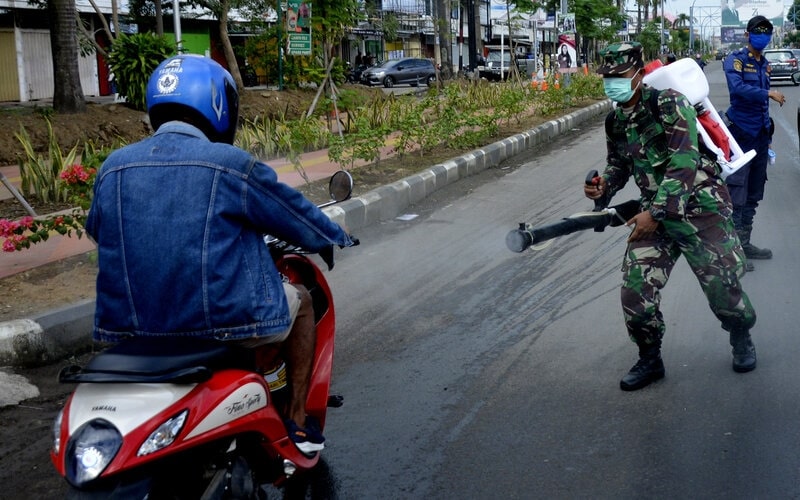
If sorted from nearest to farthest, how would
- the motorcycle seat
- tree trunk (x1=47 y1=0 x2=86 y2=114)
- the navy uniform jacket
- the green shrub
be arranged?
the motorcycle seat
the navy uniform jacket
the green shrub
tree trunk (x1=47 y1=0 x2=86 y2=114)

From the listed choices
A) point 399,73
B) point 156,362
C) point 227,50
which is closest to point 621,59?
point 156,362

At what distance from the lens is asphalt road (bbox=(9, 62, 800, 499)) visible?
3617 mm

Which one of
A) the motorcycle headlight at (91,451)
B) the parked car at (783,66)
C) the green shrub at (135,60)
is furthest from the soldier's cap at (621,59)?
the parked car at (783,66)

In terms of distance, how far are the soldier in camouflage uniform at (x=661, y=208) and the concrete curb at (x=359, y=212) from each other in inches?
119

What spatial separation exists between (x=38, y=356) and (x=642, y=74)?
138 inches

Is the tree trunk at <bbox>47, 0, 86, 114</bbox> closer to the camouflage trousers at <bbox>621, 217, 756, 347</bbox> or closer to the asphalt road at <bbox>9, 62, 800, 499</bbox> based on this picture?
the asphalt road at <bbox>9, 62, 800, 499</bbox>

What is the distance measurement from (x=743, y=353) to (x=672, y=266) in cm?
71

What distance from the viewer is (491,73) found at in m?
43.3

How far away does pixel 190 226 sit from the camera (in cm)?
263

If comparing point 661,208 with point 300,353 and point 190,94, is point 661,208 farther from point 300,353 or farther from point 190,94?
point 190,94

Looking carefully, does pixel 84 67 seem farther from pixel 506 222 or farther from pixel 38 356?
pixel 38 356

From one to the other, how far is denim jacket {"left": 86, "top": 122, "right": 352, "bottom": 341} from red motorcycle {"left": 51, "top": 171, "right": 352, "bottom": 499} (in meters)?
0.10

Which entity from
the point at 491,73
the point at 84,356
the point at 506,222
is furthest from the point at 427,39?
the point at 84,356

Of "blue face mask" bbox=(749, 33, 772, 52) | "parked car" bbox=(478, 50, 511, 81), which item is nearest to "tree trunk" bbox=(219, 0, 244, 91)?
"blue face mask" bbox=(749, 33, 772, 52)
